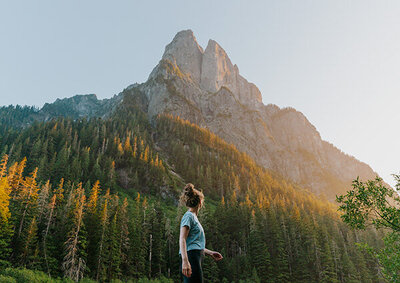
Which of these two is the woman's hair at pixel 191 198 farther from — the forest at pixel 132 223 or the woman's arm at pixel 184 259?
the forest at pixel 132 223

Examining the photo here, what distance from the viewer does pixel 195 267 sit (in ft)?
13.6

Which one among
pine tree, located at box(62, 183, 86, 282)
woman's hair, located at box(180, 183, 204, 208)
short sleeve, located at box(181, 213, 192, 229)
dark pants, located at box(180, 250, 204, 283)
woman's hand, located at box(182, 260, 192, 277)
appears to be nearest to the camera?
woman's hand, located at box(182, 260, 192, 277)

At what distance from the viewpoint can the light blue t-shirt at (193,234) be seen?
170 inches

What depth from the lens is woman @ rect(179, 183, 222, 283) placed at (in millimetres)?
4008

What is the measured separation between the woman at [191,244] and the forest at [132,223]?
30806 millimetres

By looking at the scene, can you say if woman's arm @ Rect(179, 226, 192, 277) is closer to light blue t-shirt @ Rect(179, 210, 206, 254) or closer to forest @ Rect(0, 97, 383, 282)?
light blue t-shirt @ Rect(179, 210, 206, 254)

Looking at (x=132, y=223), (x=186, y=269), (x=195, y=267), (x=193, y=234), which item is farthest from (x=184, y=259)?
(x=132, y=223)

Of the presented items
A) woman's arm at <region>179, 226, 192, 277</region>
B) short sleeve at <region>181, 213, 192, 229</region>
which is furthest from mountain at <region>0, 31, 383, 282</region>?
woman's arm at <region>179, 226, 192, 277</region>

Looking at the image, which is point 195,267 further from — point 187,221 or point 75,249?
point 75,249

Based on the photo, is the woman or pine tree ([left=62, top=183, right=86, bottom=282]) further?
pine tree ([left=62, top=183, right=86, bottom=282])

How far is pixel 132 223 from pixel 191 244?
144 feet

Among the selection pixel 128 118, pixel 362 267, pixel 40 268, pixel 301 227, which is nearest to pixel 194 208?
pixel 40 268

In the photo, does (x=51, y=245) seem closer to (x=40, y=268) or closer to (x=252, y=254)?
(x=40, y=268)

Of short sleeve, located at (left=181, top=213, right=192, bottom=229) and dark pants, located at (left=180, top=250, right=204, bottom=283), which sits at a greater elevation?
short sleeve, located at (left=181, top=213, right=192, bottom=229)
